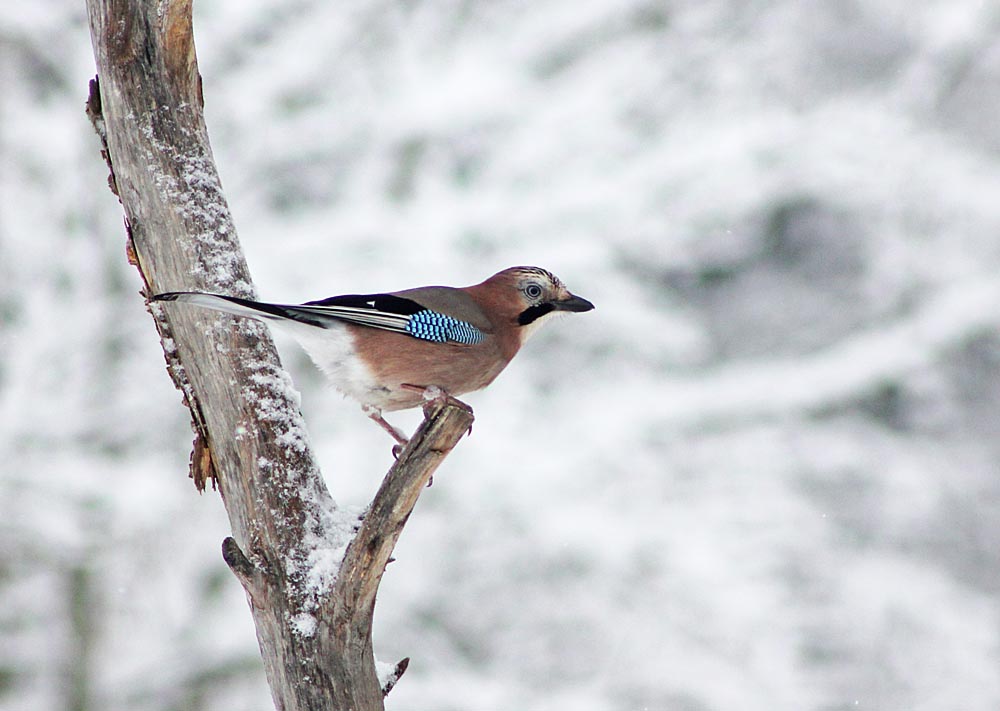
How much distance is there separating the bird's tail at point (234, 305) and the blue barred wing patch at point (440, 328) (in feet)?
1.68

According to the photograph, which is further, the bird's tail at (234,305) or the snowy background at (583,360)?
the snowy background at (583,360)

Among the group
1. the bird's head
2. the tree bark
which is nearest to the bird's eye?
the bird's head

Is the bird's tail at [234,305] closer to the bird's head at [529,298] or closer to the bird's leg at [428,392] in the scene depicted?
the bird's leg at [428,392]

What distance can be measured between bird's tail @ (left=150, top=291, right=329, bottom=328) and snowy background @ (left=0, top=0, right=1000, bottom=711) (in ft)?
16.0

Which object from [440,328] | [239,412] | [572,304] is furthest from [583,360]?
[239,412]

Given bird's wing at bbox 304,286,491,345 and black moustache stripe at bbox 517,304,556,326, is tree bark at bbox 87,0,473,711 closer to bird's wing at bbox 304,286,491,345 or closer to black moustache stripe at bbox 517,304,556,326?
bird's wing at bbox 304,286,491,345

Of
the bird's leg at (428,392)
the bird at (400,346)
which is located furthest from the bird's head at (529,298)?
the bird's leg at (428,392)

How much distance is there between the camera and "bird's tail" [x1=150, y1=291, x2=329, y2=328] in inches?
100

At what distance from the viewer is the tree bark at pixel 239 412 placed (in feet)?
8.29

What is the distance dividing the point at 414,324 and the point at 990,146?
7.37 metres

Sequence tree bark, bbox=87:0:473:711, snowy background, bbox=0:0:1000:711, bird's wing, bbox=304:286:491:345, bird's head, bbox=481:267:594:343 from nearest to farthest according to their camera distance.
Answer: tree bark, bbox=87:0:473:711
bird's wing, bbox=304:286:491:345
bird's head, bbox=481:267:594:343
snowy background, bbox=0:0:1000:711

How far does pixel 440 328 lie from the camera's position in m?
3.37

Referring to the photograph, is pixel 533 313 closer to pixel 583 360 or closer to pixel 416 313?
pixel 416 313

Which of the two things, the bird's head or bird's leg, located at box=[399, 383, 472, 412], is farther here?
the bird's head
